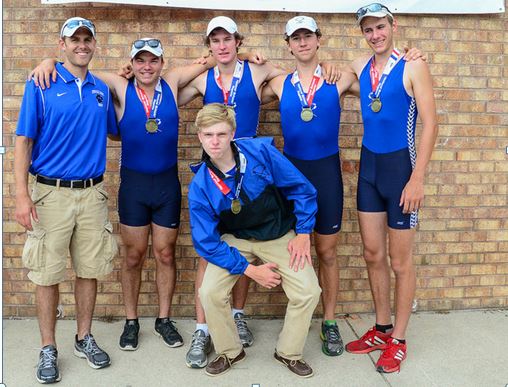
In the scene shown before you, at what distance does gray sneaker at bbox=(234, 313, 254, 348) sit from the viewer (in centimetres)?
406

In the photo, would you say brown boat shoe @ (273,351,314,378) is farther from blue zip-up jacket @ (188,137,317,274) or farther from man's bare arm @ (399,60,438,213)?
man's bare arm @ (399,60,438,213)

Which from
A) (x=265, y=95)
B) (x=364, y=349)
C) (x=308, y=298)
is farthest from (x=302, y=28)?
(x=364, y=349)

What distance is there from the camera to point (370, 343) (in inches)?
157

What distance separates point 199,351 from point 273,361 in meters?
0.54

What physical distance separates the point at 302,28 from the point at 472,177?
2.13m

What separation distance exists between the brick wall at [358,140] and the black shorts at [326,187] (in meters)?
0.70

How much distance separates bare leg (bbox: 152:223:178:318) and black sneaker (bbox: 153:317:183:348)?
55 mm

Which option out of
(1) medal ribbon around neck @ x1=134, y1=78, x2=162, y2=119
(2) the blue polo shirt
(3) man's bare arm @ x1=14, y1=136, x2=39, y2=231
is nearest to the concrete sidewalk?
(3) man's bare arm @ x1=14, y1=136, x2=39, y2=231

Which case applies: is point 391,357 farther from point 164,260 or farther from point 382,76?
point 382,76

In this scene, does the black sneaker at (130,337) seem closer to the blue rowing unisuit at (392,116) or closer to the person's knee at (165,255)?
the person's knee at (165,255)

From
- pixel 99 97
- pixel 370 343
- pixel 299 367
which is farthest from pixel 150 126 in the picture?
pixel 370 343

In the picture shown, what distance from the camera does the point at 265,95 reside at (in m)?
4.11

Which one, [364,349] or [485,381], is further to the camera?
[364,349]

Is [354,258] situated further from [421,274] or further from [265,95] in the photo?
[265,95]
